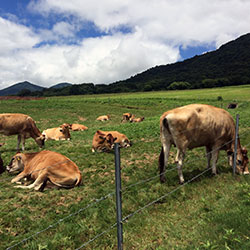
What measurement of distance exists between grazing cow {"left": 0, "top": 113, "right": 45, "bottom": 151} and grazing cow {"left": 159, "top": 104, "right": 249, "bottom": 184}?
794 cm

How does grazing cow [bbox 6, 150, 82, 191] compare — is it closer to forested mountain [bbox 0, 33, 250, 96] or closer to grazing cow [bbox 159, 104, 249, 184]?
grazing cow [bbox 159, 104, 249, 184]

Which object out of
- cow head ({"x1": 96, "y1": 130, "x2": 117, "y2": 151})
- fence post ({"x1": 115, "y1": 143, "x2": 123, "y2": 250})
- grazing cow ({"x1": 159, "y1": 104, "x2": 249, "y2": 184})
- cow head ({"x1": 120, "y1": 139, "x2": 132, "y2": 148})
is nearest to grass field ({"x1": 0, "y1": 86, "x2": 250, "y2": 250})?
fence post ({"x1": 115, "y1": 143, "x2": 123, "y2": 250})

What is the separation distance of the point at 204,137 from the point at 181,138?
0.95 m

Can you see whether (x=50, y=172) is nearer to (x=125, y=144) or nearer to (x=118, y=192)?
(x=118, y=192)

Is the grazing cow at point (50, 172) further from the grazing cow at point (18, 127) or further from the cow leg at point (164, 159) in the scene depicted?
the grazing cow at point (18, 127)

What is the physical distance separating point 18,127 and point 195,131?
914 cm

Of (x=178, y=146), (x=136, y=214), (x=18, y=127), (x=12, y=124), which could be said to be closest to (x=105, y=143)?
(x=178, y=146)

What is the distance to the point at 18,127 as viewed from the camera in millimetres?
10812

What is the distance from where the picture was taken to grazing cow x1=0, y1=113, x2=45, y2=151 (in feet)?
34.9

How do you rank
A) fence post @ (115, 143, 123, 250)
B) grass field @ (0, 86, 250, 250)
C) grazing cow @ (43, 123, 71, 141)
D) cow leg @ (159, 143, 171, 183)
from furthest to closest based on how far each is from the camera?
grazing cow @ (43, 123, 71, 141) → cow leg @ (159, 143, 171, 183) → grass field @ (0, 86, 250, 250) → fence post @ (115, 143, 123, 250)

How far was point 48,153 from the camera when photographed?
6.59 meters

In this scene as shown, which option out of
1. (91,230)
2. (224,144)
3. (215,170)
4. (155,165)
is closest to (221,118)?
(224,144)

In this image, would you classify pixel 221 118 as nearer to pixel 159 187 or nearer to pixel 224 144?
pixel 224 144

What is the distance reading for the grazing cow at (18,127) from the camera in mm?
10633
